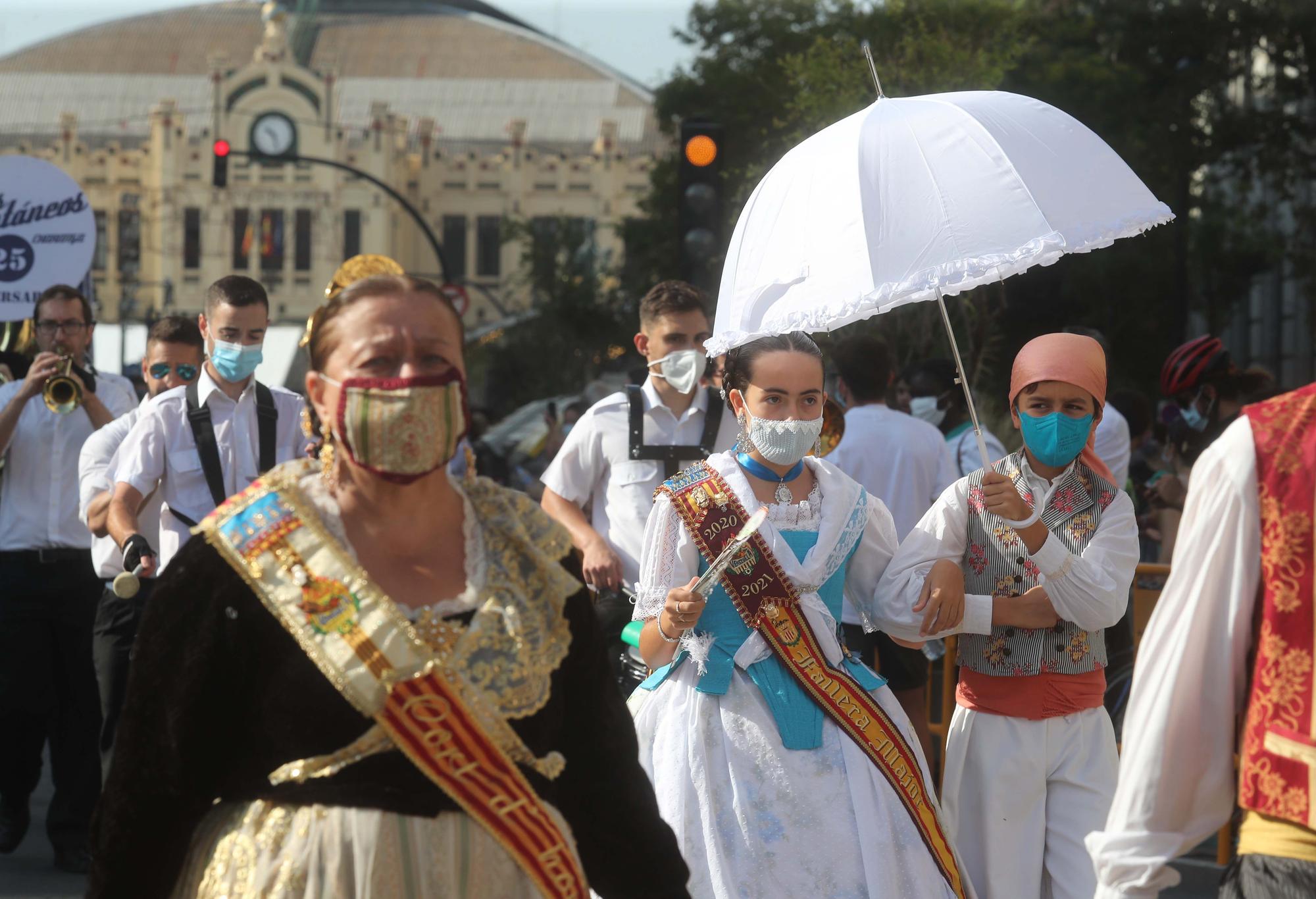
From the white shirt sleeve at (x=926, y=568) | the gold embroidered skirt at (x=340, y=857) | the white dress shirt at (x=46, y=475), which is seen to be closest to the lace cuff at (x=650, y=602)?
the white shirt sleeve at (x=926, y=568)

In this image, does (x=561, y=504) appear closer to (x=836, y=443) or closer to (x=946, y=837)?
(x=836, y=443)

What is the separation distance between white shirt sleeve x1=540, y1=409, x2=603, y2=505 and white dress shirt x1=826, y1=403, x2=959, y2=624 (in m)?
1.27

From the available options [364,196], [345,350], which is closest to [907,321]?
[345,350]

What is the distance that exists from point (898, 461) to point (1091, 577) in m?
2.68

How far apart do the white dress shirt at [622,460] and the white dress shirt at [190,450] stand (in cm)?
112

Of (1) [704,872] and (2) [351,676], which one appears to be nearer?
(2) [351,676]

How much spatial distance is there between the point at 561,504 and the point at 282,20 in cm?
8337

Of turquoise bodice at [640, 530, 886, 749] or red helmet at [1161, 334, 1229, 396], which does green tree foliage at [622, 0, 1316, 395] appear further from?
red helmet at [1161, 334, 1229, 396]

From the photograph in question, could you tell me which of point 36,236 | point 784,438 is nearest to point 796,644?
point 784,438

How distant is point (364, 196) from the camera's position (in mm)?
78375

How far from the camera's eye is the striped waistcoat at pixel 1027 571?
17.4ft

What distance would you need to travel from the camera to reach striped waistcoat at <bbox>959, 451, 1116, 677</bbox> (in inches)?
208

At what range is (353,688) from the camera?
283cm

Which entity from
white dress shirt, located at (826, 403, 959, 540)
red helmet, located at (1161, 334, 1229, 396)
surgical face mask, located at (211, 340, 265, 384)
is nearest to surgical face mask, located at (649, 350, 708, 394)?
white dress shirt, located at (826, 403, 959, 540)
